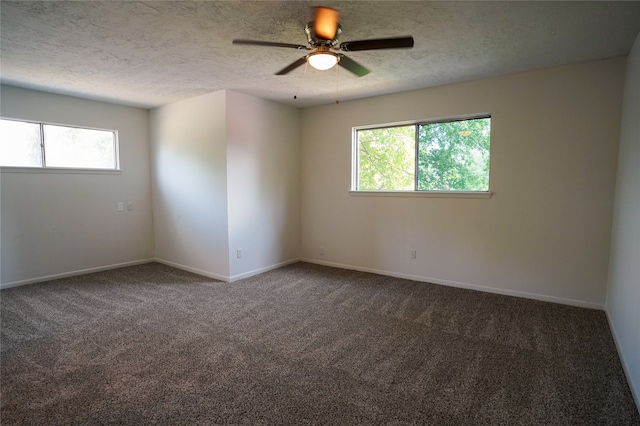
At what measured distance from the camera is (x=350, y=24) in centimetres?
246

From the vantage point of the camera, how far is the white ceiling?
2240 mm

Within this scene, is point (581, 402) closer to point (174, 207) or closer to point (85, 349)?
point (85, 349)

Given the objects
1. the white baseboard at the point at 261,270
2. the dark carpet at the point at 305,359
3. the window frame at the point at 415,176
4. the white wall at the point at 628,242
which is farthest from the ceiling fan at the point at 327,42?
the white baseboard at the point at 261,270

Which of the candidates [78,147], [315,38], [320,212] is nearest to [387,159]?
[320,212]

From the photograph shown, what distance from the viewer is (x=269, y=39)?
9.04 ft

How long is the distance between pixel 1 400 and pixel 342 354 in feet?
7.18

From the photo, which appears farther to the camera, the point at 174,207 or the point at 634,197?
the point at 174,207

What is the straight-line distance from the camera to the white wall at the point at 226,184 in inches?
171

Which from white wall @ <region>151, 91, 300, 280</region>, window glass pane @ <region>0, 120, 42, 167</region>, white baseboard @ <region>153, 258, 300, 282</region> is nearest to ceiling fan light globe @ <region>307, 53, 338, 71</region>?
white wall @ <region>151, 91, 300, 280</region>

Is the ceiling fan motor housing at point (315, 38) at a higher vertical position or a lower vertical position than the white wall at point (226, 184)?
higher

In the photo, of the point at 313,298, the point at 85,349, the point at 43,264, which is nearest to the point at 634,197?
the point at 313,298

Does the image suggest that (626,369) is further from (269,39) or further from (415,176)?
(269,39)

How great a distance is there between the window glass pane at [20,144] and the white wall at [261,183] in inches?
102

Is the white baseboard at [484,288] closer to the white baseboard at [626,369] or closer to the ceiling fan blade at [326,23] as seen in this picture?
the white baseboard at [626,369]
